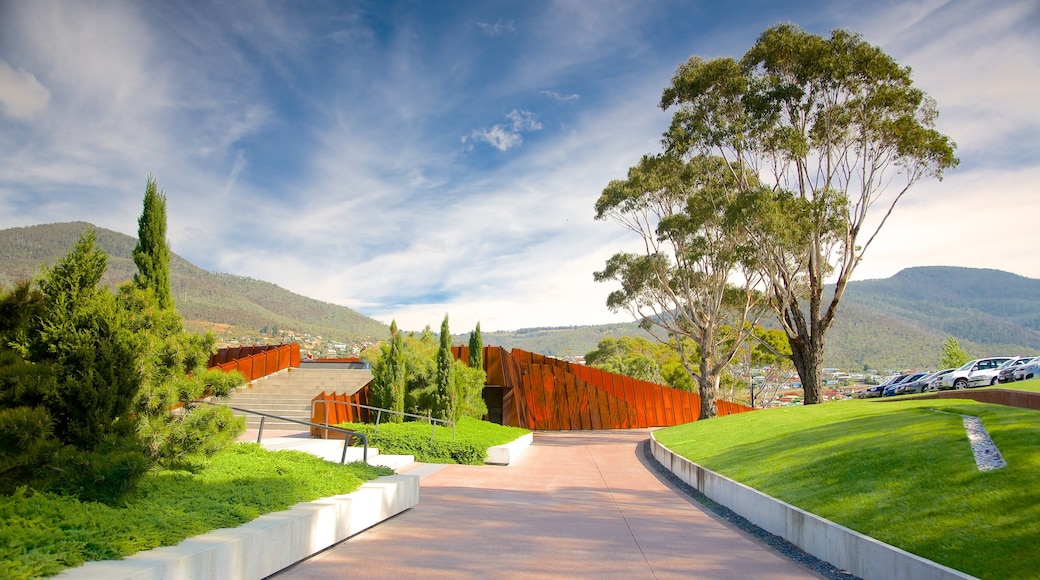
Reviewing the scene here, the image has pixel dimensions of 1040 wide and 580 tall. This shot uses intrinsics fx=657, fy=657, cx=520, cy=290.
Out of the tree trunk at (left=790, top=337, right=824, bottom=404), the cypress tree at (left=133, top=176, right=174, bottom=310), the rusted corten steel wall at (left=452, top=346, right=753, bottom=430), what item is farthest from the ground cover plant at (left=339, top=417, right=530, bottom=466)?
the tree trunk at (left=790, top=337, right=824, bottom=404)

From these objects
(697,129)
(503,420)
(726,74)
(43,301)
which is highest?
(726,74)

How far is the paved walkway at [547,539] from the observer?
587cm

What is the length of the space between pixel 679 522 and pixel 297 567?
4.99m

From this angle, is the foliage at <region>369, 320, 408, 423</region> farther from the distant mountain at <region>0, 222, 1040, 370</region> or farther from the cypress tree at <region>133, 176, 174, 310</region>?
the distant mountain at <region>0, 222, 1040, 370</region>

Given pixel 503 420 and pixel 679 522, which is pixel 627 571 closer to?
pixel 679 522

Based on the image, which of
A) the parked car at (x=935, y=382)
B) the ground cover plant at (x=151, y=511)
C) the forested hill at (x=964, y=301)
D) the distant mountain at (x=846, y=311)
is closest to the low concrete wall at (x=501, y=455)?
the ground cover plant at (x=151, y=511)

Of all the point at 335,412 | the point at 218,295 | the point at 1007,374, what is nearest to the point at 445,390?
the point at 335,412

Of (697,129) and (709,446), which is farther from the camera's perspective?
(697,129)

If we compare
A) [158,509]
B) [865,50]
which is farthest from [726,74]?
[158,509]

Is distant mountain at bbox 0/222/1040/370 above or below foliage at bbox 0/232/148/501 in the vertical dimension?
above

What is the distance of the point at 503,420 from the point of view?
95.3 ft

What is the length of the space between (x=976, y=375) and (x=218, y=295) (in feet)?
260

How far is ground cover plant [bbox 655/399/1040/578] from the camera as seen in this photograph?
5.27m

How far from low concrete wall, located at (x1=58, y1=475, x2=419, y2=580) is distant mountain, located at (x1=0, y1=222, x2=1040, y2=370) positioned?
9.85 feet
